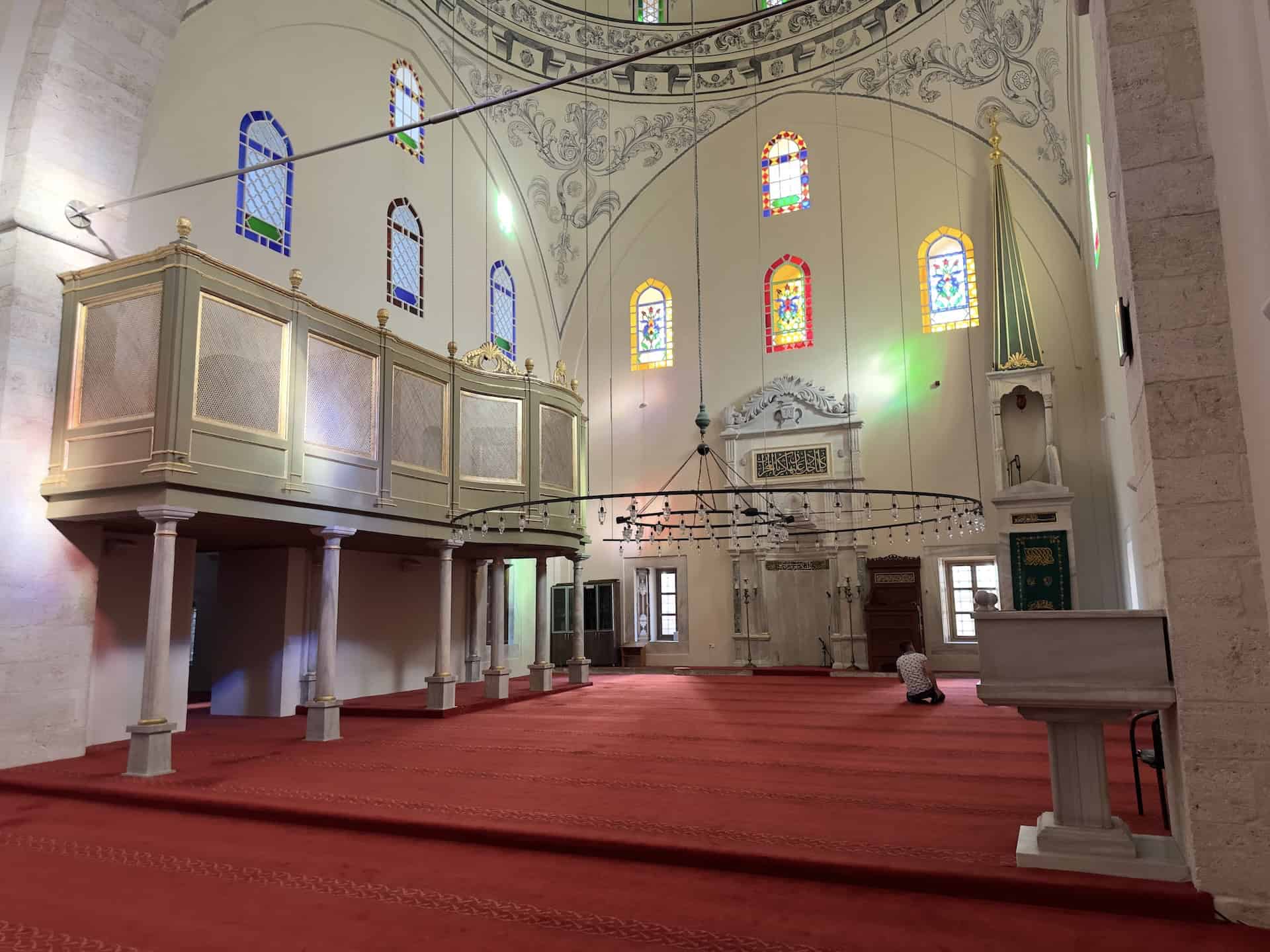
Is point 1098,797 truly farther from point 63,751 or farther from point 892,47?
point 892,47

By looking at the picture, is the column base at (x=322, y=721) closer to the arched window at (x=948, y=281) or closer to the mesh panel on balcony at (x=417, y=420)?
the mesh panel on balcony at (x=417, y=420)

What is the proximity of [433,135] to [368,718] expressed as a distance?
27.7 ft

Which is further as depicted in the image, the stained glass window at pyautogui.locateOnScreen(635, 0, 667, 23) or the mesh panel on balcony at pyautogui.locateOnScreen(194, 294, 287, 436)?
the stained glass window at pyautogui.locateOnScreen(635, 0, 667, 23)

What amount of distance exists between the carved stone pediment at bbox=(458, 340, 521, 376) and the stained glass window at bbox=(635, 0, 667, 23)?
8.77 meters

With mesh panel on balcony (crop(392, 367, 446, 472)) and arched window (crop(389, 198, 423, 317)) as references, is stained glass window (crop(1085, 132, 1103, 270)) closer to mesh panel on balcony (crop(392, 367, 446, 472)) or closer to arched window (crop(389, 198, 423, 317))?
mesh panel on balcony (crop(392, 367, 446, 472))

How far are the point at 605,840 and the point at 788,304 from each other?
12.2 metres

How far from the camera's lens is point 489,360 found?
10.2 metres

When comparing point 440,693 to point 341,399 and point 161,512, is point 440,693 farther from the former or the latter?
point 161,512

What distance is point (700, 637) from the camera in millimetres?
14703

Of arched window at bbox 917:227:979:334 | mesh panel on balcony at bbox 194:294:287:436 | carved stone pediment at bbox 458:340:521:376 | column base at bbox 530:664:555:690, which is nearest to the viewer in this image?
mesh panel on balcony at bbox 194:294:287:436

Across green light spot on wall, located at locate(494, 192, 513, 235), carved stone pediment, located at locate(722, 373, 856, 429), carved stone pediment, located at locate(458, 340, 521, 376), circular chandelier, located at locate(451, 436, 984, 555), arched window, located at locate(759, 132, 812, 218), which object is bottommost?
circular chandelier, located at locate(451, 436, 984, 555)

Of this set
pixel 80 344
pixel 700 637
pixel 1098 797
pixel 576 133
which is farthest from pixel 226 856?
pixel 576 133

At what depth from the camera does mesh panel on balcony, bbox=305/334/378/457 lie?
7.74 metres

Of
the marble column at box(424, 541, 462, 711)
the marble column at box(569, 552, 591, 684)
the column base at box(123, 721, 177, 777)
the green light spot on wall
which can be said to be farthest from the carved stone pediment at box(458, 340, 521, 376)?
the green light spot on wall
